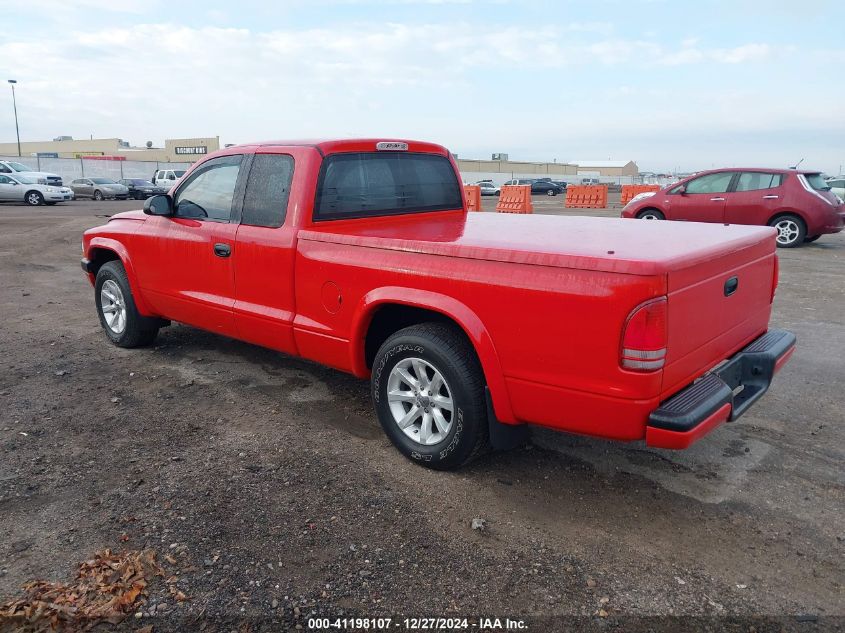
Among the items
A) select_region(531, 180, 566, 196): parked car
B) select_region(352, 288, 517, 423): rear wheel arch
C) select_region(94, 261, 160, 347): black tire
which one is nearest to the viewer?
select_region(352, 288, 517, 423): rear wheel arch

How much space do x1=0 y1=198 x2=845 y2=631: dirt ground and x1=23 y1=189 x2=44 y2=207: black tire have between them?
83.5 ft

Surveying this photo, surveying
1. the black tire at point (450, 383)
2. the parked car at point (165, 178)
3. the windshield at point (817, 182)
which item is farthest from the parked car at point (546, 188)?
the black tire at point (450, 383)

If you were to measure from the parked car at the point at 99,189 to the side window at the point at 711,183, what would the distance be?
94.2 ft

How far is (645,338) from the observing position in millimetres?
2762

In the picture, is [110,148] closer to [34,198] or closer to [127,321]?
[34,198]

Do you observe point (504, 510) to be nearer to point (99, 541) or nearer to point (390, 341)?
point (390, 341)

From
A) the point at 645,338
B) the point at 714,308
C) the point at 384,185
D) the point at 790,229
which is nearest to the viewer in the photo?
the point at 645,338

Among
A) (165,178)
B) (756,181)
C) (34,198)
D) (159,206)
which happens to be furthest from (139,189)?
(159,206)

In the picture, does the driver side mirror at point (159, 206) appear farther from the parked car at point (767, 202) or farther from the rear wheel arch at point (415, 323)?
the parked car at point (767, 202)

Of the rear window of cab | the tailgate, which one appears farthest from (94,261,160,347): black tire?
the tailgate

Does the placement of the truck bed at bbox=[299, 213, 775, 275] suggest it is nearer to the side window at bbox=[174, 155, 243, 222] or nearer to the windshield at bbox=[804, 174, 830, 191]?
the side window at bbox=[174, 155, 243, 222]

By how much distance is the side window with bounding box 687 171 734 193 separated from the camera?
42.7 feet

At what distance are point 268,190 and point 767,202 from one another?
11165 mm

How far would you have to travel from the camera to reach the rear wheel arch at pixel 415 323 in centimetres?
323
